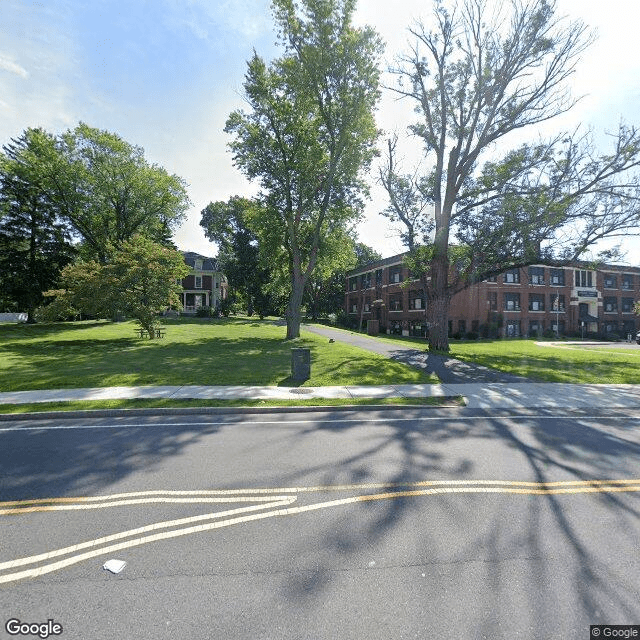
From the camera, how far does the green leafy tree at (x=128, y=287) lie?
23.4 m

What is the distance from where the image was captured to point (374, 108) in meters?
27.2

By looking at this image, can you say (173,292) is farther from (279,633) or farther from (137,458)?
(279,633)

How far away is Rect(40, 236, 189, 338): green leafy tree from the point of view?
23406 millimetres

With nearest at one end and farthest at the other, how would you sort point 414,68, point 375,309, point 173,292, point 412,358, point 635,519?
point 635,519 → point 412,358 → point 414,68 → point 173,292 → point 375,309

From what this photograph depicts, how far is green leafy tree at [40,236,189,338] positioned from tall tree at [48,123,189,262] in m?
13.2

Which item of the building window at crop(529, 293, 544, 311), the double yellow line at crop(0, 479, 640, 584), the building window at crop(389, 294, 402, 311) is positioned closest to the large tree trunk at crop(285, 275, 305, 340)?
the building window at crop(389, 294, 402, 311)

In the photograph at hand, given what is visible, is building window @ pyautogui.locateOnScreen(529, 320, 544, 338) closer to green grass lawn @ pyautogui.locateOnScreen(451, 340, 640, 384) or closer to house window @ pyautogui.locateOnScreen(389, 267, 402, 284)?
house window @ pyautogui.locateOnScreen(389, 267, 402, 284)

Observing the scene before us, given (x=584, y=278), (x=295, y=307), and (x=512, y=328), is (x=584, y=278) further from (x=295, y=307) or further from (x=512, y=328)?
(x=295, y=307)

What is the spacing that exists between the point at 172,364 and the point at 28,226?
33336 millimetres

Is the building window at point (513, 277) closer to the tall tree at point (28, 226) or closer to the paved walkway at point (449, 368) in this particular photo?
the paved walkway at point (449, 368)

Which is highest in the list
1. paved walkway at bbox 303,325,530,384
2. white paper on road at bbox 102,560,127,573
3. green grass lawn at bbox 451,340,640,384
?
paved walkway at bbox 303,325,530,384

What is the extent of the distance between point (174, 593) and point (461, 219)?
24262 mm

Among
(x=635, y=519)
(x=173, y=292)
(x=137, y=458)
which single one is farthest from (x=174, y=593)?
(x=173, y=292)

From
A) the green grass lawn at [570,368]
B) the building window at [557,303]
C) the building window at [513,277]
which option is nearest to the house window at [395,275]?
the building window at [513,277]
